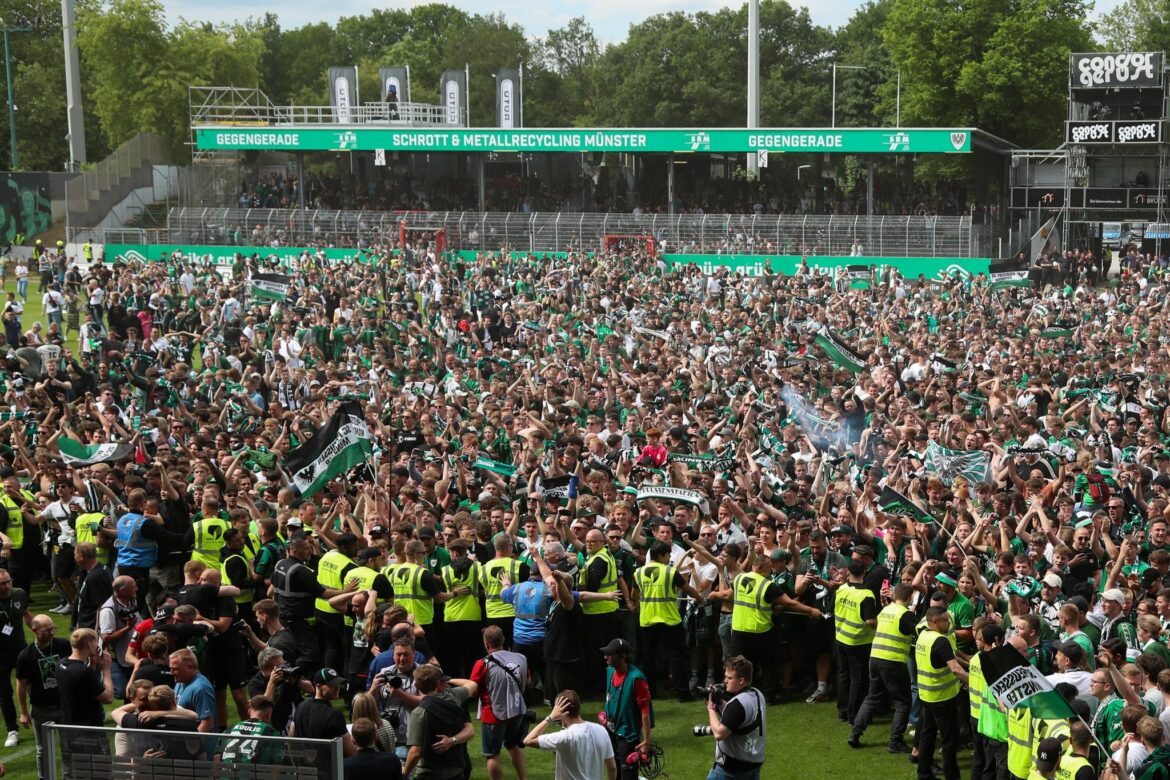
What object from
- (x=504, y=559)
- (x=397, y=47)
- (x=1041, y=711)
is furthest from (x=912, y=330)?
(x=397, y=47)

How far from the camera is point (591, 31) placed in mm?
98125

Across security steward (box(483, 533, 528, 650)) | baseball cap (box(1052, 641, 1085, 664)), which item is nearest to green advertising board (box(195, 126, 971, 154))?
security steward (box(483, 533, 528, 650))

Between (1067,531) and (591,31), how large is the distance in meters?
90.9

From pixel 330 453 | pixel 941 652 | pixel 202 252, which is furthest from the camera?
pixel 202 252

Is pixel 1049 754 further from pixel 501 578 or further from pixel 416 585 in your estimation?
pixel 416 585

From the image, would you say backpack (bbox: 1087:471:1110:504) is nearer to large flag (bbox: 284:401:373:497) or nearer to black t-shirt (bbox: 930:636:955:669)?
black t-shirt (bbox: 930:636:955:669)

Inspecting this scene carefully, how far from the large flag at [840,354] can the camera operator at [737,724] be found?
12.0m

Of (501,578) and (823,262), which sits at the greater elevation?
(823,262)

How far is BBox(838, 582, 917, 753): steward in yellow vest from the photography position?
967 centimetres

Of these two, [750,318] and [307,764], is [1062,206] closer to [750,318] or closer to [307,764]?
[750,318]

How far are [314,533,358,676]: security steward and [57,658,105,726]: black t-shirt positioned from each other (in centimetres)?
201

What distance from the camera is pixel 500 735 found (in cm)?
911

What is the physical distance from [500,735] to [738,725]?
1756 mm

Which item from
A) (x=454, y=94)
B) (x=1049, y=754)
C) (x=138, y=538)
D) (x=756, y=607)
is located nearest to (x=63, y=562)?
(x=138, y=538)
